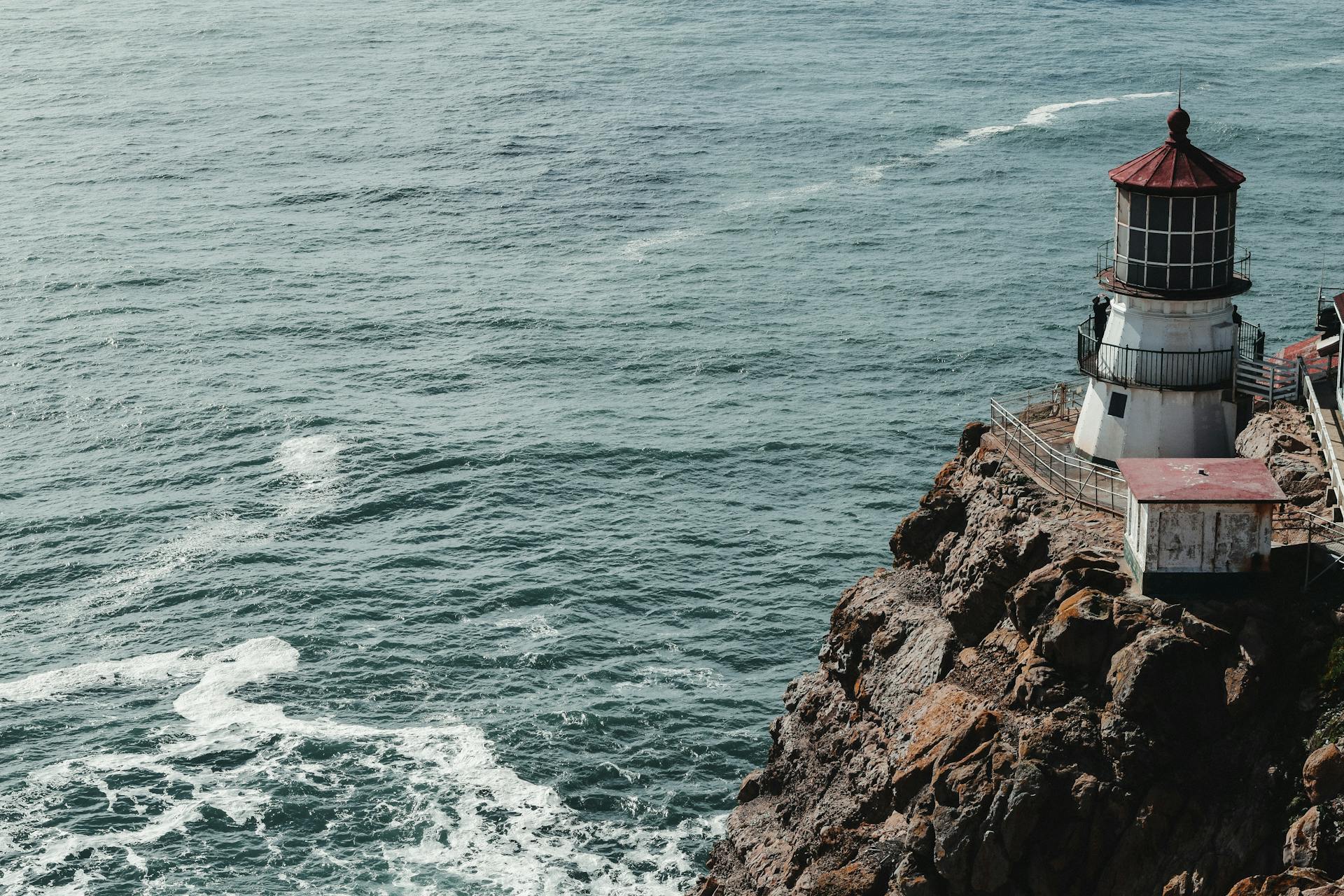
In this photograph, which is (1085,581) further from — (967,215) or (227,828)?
(967,215)

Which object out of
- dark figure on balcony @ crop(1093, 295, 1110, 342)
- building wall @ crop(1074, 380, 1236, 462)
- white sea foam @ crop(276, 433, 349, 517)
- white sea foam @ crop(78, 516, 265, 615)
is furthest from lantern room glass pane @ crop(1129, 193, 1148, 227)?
white sea foam @ crop(78, 516, 265, 615)

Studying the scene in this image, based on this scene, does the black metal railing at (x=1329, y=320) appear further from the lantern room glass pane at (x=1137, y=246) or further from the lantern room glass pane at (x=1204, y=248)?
the lantern room glass pane at (x=1137, y=246)

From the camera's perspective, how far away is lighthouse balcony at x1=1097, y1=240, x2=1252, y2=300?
48.8m

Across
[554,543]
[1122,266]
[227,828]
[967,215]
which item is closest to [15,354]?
[554,543]

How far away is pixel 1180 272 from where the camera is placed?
49.0m

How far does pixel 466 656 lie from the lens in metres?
73.1

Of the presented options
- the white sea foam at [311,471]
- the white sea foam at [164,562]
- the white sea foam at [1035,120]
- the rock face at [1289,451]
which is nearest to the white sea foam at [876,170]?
the white sea foam at [1035,120]

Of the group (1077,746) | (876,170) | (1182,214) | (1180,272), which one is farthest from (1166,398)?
(876,170)

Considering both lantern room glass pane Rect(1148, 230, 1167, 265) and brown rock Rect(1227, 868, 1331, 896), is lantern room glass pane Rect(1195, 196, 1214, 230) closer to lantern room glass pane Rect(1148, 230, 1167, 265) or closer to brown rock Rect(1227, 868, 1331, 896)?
lantern room glass pane Rect(1148, 230, 1167, 265)

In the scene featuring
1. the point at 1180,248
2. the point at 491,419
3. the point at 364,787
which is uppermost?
the point at 1180,248

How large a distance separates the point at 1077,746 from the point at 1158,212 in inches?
713

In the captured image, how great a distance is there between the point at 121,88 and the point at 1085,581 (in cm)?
18209

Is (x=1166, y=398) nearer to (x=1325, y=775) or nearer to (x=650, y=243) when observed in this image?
(x=1325, y=775)

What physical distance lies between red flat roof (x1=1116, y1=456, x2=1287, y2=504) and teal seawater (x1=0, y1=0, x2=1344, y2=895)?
82.8 ft
